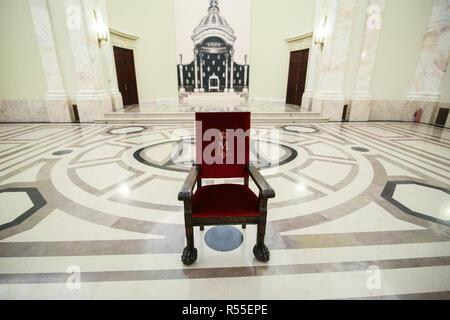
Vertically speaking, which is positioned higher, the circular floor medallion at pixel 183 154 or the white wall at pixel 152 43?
the white wall at pixel 152 43

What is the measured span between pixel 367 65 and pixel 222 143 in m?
6.51

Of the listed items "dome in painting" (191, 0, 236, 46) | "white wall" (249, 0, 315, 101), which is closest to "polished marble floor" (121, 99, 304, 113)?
"white wall" (249, 0, 315, 101)

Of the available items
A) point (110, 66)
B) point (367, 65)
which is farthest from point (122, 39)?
point (367, 65)

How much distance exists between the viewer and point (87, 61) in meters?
5.74

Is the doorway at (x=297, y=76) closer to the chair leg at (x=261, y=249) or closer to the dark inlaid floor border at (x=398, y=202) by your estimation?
the dark inlaid floor border at (x=398, y=202)

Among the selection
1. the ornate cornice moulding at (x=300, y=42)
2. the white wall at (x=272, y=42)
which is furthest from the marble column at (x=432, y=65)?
the white wall at (x=272, y=42)

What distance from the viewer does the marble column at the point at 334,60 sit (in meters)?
5.72

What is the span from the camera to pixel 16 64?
5777 millimetres

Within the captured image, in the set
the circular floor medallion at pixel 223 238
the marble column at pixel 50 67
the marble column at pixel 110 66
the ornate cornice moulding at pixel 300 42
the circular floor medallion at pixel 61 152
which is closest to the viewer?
the circular floor medallion at pixel 223 238

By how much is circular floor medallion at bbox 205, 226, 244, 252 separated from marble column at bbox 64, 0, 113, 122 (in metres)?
5.85

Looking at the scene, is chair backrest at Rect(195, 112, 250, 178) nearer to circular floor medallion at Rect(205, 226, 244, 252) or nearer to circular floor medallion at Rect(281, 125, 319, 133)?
circular floor medallion at Rect(205, 226, 244, 252)

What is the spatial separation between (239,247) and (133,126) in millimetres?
5058

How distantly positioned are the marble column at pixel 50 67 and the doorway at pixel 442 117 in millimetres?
10265
